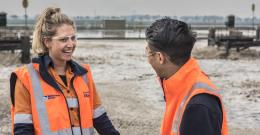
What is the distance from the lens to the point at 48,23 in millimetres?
3090

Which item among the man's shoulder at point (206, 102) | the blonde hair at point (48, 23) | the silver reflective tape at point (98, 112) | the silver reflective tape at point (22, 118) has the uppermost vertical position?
the blonde hair at point (48, 23)

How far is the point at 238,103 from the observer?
1139cm

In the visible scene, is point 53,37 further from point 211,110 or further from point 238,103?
point 238,103

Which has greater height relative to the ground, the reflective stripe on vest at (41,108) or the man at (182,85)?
the man at (182,85)

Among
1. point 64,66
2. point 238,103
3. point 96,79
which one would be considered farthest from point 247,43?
point 64,66

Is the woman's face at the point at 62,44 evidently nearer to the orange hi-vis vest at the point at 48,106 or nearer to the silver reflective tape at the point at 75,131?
the orange hi-vis vest at the point at 48,106

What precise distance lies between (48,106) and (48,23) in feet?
1.68

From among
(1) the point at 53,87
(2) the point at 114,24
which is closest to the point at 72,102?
(1) the point at 53,87

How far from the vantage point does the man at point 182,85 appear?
197 cm

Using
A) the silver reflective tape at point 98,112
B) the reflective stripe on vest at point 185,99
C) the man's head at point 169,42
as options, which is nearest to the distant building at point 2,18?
the silver reflective tape at point 98,112

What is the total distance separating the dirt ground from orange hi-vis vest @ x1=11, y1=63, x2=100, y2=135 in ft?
17.7

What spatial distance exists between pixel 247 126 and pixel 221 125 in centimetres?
722

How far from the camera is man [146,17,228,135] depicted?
1967 mm

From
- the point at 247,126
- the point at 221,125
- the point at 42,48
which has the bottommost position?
the point at 247,126
